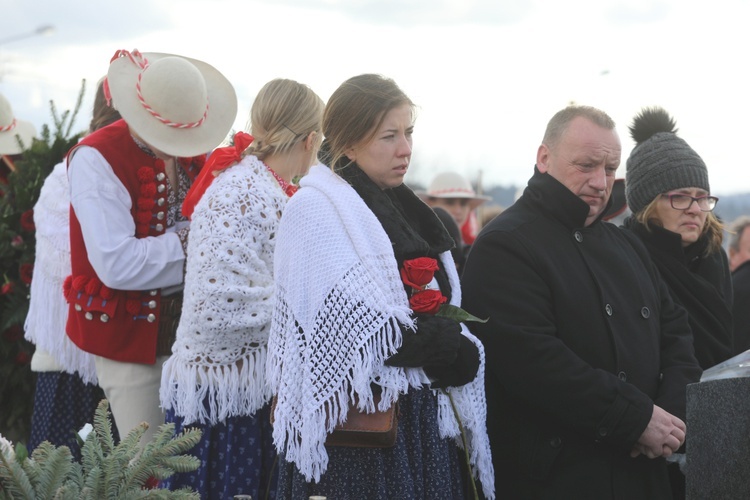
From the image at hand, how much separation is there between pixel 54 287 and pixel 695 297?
327 centimetres

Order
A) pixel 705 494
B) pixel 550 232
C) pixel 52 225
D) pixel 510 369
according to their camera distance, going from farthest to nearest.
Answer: pixel 52 225, pixel 550 232, pixel 510 369, pixel 705 494

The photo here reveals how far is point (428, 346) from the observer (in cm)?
348

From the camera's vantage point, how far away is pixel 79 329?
4.48 metres

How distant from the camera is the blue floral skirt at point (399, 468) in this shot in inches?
137

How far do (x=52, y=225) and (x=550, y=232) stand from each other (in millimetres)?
2638

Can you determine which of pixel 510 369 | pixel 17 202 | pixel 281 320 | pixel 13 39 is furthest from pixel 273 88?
pixel 13 39

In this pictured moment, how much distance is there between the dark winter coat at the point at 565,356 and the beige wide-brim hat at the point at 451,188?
20.3 ft

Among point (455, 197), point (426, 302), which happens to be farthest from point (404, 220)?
point (455, 197)

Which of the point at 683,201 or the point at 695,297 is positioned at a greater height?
the point at 683,201

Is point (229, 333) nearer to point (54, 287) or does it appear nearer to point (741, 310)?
point (54, 287)

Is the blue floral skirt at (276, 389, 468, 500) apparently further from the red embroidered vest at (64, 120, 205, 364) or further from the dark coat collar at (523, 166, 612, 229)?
the red embroidered vest at (64, 120, 205, 364)

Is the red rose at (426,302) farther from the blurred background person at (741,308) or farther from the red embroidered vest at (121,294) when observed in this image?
the blurred background person at (741,308)

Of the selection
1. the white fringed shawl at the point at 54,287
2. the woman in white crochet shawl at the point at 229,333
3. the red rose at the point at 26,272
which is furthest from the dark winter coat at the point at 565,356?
the red rose at the point at 26,272

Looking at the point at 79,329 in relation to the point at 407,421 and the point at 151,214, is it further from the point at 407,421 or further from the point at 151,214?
the point at 407,421
